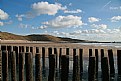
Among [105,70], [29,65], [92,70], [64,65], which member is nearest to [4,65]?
[29,65]

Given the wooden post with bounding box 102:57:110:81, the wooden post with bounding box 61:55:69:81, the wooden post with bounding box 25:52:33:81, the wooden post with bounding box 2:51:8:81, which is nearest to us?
the wooden post with bounding box 102:57:110:81

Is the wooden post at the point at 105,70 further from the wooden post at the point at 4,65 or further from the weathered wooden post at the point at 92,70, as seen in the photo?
the wooden post at the point at 4,65

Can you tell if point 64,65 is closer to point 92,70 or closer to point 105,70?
point 92,70

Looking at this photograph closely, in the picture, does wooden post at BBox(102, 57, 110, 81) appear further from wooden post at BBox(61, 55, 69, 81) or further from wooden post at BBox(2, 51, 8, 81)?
wooden post at BBox(2, 51, 8, 81)

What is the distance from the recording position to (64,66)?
1127 centimetres

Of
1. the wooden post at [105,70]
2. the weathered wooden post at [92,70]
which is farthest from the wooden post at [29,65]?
the wooden post at [105,70]

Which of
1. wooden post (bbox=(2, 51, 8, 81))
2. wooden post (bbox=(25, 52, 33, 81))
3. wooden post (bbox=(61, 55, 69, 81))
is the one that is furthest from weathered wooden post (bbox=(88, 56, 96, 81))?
wooden post (bbox=(2, 51, 8, 81))

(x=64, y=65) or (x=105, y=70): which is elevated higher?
(x=64, y=65)

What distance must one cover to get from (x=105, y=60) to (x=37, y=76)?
9.21 ft

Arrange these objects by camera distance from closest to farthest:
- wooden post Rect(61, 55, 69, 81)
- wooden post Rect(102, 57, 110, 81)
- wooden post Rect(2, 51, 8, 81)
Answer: wooden post Rect(102, 57, 110, 81) < wooden post Rect(61, 55, 69, 81) < wooden post Rect(2, 51, 8, 81)

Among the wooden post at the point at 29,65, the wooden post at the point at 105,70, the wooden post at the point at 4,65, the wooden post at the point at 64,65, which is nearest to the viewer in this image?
the wooden post at the point at 105,70

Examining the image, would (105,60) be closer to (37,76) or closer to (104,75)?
(104,75)

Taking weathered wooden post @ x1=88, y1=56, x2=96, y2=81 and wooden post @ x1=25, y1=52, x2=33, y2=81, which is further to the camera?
wooden post @ x1=25, y1=52, x2=33, y2=81

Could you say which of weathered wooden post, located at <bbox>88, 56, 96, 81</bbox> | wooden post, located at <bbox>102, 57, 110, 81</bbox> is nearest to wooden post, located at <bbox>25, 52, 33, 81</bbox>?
weathered wooden post, located at <bbox>88, 56, 96, 81</bbox>
